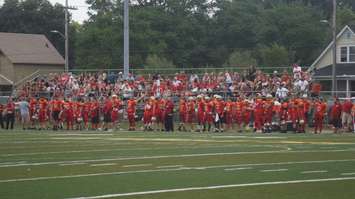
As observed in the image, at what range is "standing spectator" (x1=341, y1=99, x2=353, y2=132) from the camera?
2973 cm

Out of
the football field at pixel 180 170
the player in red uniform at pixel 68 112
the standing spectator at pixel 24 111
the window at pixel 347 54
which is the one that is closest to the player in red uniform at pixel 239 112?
the player in red uniform at pixel 68 112

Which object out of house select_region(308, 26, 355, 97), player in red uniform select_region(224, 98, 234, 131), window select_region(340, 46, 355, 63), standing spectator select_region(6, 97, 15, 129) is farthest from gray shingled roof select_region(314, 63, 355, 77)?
standing spectator select_region(6, 97, 15, 129)

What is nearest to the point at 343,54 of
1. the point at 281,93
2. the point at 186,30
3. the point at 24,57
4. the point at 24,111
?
the point at 281,93

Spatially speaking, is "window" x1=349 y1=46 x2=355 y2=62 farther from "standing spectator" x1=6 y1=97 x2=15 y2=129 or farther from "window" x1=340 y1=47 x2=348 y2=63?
"standing spectator" x1=6 y1=97 x2=15 y2=129

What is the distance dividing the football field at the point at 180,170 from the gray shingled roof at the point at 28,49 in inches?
1979

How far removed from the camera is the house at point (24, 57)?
69500 mm

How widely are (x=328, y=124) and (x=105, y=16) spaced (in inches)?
1769

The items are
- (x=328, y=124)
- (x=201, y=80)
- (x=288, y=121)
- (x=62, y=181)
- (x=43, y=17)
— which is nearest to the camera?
(x=62, y=181)

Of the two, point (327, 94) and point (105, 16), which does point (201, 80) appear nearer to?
point (327, 94)

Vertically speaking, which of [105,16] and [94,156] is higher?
[105,16]

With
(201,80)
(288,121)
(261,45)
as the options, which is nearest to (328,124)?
(288,121)

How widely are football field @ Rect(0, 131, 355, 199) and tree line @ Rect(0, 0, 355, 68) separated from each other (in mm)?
47435

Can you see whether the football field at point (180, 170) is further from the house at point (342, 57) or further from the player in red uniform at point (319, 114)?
the house at point (342, 57)

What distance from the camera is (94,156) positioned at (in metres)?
17.3
